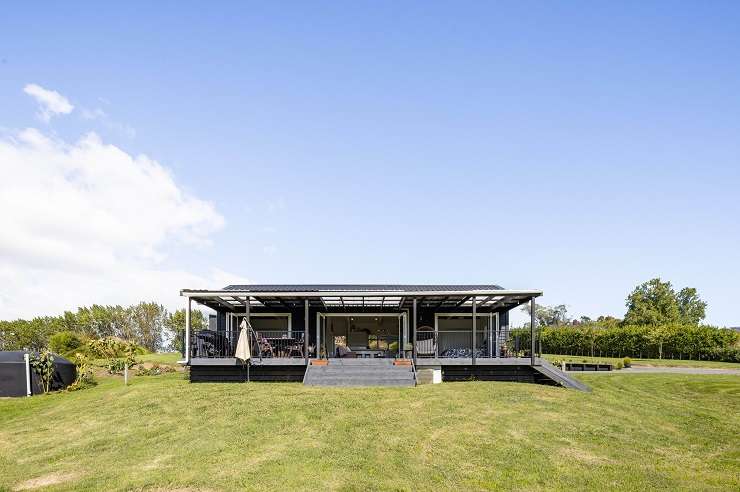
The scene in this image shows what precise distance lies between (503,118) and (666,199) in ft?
30.7

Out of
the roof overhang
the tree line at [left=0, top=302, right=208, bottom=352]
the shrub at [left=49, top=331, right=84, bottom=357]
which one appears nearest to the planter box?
the roof overhang

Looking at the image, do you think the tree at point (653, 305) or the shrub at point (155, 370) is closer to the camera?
the shrub at point (155, 370)

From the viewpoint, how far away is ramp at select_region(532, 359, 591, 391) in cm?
1531

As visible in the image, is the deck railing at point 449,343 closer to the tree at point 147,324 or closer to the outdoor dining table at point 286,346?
the outdoor dining table at point 286,346

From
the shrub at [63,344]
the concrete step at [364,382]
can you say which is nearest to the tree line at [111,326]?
the shrub at [63,344]

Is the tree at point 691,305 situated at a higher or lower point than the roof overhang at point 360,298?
lower

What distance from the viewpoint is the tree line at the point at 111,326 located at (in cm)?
→ 5003

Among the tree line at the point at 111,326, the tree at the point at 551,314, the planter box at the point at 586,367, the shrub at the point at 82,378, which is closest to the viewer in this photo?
the shrub at the point at 82,378

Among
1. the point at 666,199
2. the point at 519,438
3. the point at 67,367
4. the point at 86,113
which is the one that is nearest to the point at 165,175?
the point at 86,113

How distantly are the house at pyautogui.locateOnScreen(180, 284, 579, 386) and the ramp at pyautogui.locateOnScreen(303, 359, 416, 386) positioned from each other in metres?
0.03

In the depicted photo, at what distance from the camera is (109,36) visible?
1777 cm

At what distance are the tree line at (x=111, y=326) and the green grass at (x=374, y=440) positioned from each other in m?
37.6

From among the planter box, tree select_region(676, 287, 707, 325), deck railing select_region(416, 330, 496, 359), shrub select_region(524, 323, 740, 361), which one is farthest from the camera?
tree select_region(676, 287, 707, 325)

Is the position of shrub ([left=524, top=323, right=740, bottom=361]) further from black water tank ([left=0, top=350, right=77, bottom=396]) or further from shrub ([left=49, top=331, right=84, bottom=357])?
shrub ([left=49, top=331, right=84, bottom=357])
